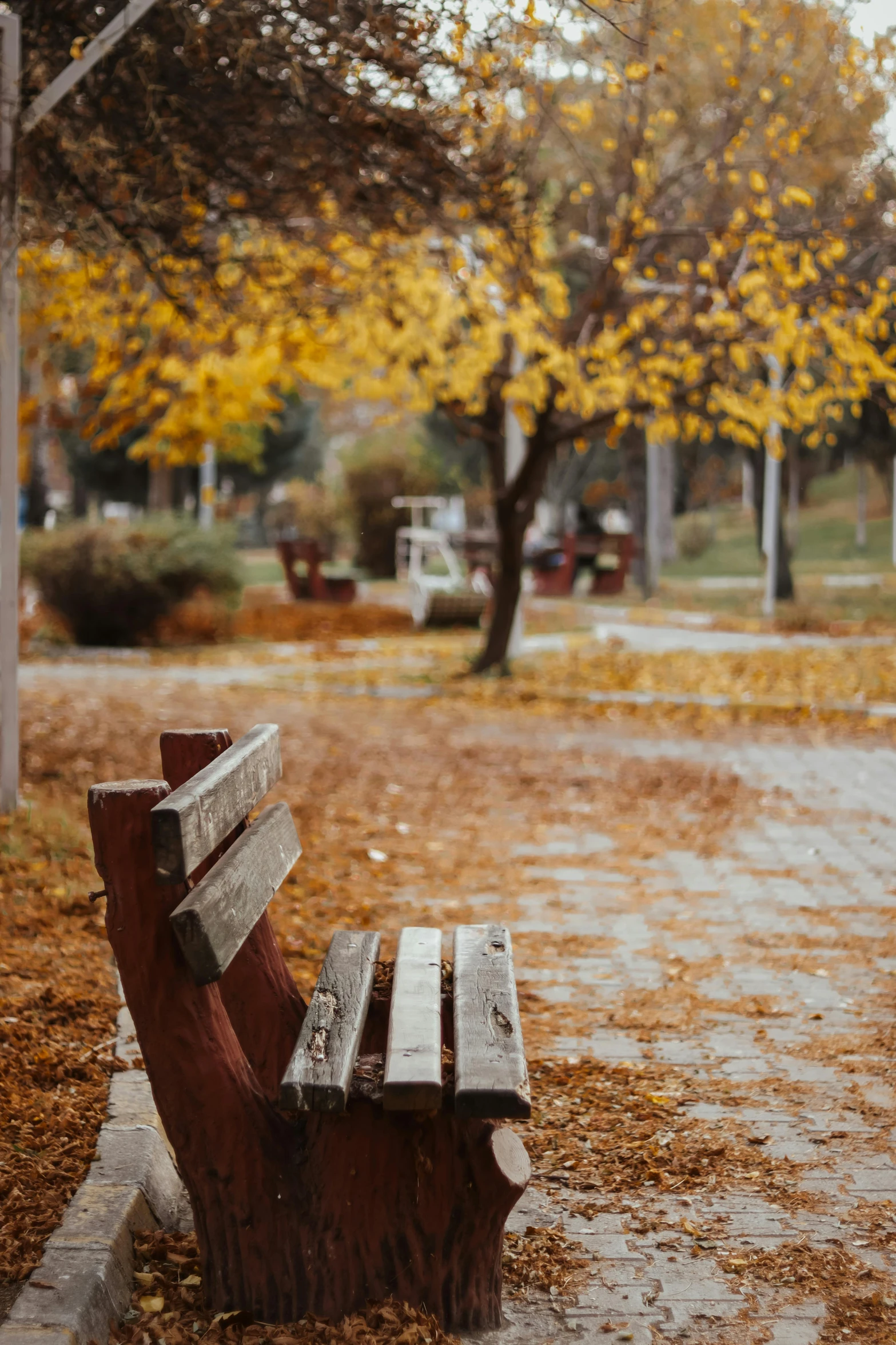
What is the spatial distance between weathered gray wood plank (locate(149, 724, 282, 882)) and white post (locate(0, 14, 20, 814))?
11.6 feet

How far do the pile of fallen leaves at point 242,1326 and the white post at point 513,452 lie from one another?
1189cm

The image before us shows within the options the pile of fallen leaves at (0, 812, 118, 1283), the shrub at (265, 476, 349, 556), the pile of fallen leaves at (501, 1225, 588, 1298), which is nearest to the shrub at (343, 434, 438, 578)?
the shrub at (265, 476, 349, 556)

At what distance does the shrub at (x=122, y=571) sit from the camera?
1708 centimetres

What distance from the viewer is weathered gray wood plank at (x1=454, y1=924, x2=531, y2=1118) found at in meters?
2.53

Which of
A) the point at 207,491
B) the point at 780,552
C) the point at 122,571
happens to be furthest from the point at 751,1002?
the point at 780,552

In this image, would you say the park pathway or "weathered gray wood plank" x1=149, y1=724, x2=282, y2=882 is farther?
the park pathway

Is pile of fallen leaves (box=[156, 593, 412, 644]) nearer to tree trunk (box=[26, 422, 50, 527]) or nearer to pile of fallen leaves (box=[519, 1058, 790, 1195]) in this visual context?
tree trunk (box=[26, 422, 50, 527])

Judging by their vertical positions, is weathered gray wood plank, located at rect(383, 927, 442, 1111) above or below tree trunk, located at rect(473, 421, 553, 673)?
below

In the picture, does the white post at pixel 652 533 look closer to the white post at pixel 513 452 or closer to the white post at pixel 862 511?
the white post at pixel 862 511

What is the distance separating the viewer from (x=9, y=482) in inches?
261

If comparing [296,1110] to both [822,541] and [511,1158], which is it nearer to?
[511,1158]

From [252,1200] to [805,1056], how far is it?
215 cm

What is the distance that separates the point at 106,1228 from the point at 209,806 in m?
0.93

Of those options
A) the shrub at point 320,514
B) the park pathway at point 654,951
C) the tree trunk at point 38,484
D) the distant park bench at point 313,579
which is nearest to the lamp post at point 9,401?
the park pathway at point 654,951
